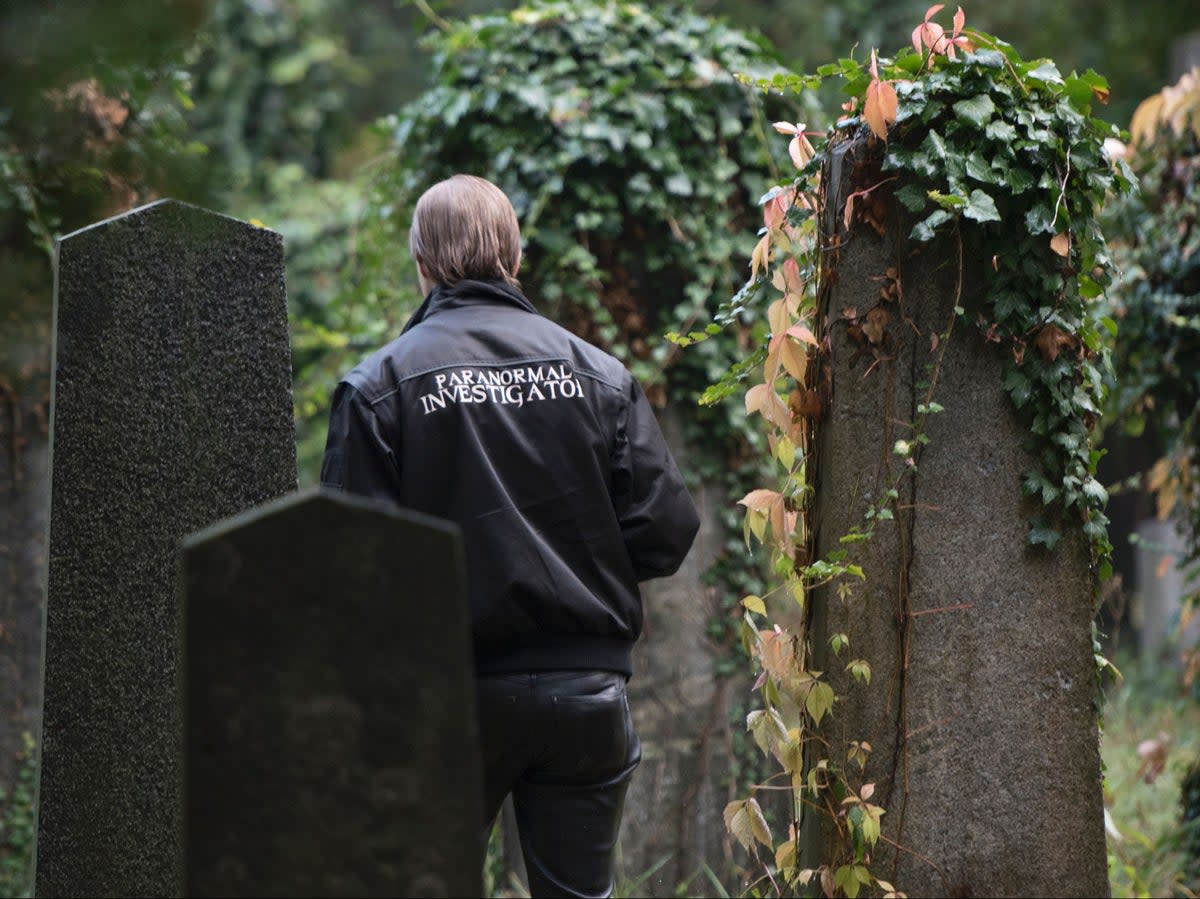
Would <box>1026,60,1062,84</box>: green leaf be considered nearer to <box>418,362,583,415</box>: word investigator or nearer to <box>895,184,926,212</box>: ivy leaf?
<box>895,184,926,212</box>: ivy leaf

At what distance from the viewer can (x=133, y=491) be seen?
2.98 metres

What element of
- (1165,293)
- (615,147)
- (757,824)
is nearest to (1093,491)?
(757,824)

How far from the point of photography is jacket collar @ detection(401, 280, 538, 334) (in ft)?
9.47

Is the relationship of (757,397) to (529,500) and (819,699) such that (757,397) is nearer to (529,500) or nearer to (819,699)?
(529,500)

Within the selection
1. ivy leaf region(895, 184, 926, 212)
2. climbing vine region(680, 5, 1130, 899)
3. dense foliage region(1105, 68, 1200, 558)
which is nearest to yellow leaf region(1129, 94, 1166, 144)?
dense foliage region(1105, 68, 1200, 558)

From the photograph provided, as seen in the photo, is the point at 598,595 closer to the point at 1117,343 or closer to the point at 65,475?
the point at 65,475

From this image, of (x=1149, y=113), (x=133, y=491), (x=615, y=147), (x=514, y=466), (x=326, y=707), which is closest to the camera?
(x=326, y=707)

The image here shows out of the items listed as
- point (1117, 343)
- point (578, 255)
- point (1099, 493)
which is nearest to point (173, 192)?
point (1099, 493)

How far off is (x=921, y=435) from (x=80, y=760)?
1.94m

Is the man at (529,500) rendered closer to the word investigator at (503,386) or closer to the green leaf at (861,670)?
the word investigator at (503,386)

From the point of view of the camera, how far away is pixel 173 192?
68.2 inches

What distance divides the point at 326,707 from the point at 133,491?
161 cm

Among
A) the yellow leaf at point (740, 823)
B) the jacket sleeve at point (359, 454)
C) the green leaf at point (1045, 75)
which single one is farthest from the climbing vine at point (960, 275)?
the jacket sleeve at point (359, 454)

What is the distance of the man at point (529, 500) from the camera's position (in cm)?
266
